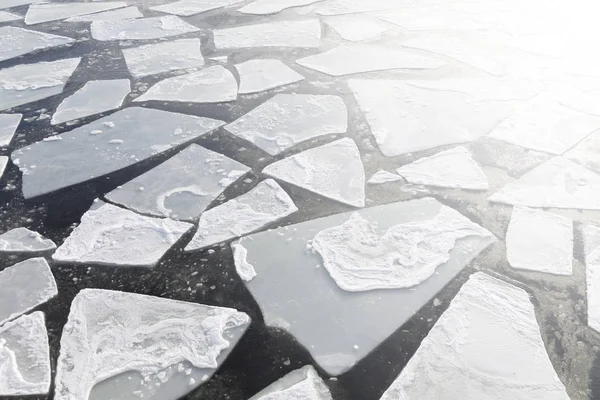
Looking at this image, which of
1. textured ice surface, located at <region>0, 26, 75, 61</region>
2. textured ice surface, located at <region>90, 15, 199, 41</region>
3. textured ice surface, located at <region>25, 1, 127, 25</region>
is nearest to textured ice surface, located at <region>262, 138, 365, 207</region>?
textured ice surface, located at <region>90, 15, 199, 41</region>

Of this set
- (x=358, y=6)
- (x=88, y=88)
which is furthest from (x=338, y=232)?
(x=358, y=6)

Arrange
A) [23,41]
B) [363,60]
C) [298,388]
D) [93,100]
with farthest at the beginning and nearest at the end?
[23,41], [363,60], [93,100], [298,388]

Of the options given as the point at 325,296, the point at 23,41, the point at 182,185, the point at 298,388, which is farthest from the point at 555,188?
the point at 23,41

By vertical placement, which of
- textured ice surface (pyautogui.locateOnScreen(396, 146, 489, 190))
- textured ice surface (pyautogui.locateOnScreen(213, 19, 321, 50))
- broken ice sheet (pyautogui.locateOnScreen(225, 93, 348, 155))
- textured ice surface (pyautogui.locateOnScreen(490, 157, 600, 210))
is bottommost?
textured ice surface (pyautogui.locateOnScreen(490, 157, 600, 210))

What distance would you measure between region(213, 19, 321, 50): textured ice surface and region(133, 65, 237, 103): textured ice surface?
1.27 feet

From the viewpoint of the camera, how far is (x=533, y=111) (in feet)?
6.52

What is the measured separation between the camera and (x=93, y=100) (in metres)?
2.10

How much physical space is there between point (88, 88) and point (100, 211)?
97 centimetres

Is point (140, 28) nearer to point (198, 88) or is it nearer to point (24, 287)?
point (198, 88)

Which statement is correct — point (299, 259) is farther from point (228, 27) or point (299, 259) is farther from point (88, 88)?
point (228, 27)

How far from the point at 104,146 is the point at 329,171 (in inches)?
32.1

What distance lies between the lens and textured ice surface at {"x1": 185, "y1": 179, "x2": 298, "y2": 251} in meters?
1.35

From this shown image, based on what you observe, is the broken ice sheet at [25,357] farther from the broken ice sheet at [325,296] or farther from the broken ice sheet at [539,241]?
the broken ice sheet at [539,241]

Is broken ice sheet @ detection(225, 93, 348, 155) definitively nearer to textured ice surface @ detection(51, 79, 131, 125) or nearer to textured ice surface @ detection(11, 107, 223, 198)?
textured ice surface @ detection(11, 107, 223, 198)
